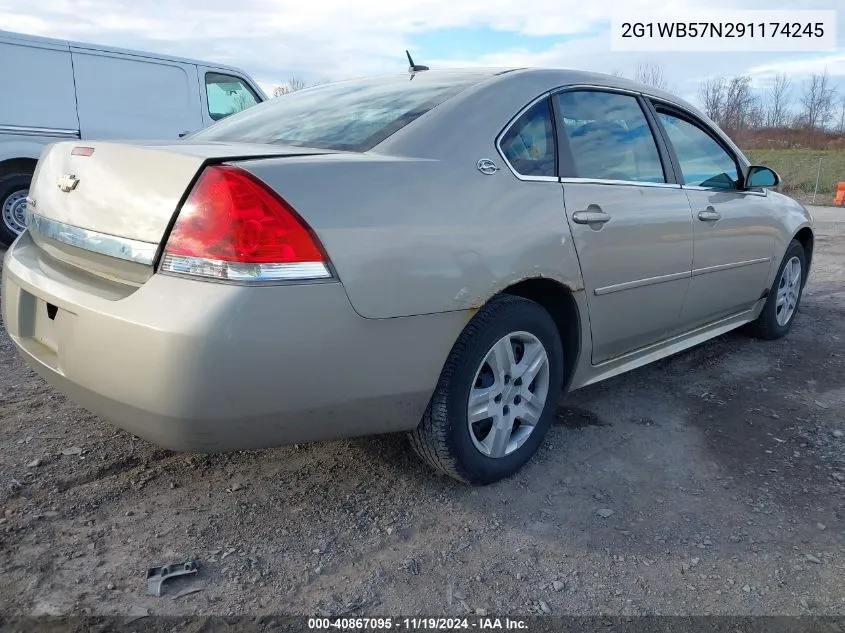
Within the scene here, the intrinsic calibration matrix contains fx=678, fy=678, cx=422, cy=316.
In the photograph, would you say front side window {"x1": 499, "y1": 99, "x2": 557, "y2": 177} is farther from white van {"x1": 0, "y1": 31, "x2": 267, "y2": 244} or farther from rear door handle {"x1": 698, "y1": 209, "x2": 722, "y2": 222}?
white van {"x1": 0, "y1": 31, "x2": 267, "y2": 244}

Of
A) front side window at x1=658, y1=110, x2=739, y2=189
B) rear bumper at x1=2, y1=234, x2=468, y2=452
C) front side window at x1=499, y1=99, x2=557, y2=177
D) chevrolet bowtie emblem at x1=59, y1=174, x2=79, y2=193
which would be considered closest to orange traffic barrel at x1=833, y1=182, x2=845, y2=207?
front side window at x1=658, y1=110, x2=739, y2=189

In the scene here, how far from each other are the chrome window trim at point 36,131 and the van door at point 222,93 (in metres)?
1.49

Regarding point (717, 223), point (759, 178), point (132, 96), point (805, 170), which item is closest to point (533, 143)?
point (717, 223)

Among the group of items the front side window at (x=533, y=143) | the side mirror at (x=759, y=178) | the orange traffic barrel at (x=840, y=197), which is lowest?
the orange traffic barrel at (x=840, y=197)

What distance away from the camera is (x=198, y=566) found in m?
2.07

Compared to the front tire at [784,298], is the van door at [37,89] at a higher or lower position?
higher

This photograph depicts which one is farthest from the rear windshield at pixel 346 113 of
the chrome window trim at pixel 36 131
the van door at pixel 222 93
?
the van door at pixel 222 93

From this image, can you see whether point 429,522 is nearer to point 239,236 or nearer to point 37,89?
point 239,236

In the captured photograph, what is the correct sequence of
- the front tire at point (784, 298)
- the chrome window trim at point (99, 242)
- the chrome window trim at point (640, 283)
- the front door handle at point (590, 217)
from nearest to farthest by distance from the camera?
the chrome window trim at point (99, 242) < the front door handle at point (590, 217) < the chrome window trim at point (640, 283) < the front tire at point (784, 298)

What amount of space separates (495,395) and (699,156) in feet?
7.02

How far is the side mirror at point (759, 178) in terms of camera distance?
3988 mm

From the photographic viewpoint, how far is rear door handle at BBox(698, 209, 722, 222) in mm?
3500

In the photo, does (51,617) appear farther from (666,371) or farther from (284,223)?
(666,371)

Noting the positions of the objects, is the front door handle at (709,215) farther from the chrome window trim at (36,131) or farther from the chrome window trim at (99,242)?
the chrome window trim at (36,131)
